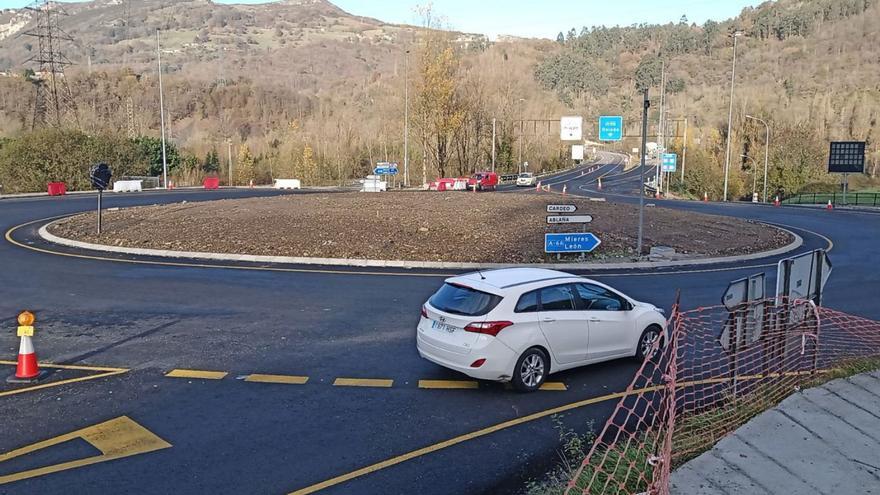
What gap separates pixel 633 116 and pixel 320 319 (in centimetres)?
17468

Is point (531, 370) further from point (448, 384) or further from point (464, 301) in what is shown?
point (464, 301)

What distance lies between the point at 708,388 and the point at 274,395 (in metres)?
5.65

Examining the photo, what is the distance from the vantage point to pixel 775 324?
Result: 8.49m

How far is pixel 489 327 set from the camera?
8.54 meters

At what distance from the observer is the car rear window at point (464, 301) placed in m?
8.77

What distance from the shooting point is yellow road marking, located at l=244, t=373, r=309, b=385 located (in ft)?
30.2

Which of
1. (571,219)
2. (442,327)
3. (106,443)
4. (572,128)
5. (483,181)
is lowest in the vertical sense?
(106,443)

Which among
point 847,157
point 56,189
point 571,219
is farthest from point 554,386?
point 847,157

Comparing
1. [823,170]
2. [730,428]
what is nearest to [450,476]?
[730,428]

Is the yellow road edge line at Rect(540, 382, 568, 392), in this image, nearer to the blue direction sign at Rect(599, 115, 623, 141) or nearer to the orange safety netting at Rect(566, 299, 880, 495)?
the orange safety netting at Rect(566, 299, 880, 495)

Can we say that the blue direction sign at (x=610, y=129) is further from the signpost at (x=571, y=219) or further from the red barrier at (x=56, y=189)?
the red barrier at (x=56, y=189)

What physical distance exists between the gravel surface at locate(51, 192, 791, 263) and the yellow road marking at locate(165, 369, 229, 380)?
10.8 meters

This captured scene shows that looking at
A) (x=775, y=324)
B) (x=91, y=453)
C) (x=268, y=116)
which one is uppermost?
(x=268, y=116)

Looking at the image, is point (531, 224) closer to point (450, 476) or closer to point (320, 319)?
point (320, 319)
